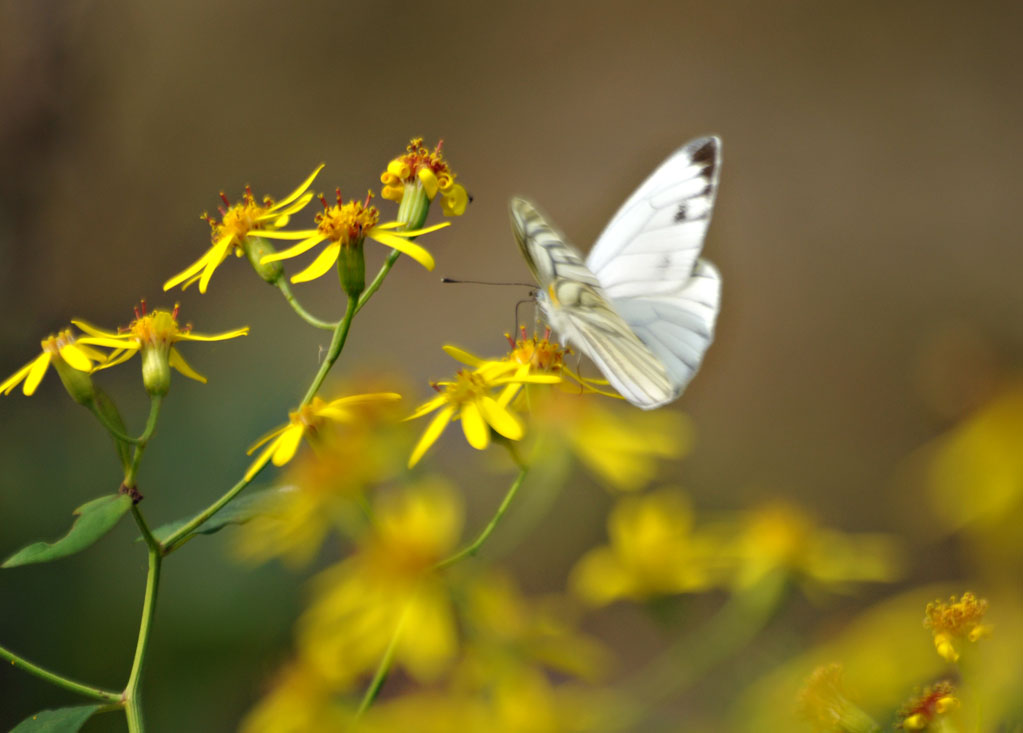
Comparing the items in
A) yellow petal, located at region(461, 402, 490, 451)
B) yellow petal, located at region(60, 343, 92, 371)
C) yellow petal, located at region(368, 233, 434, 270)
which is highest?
yellow petal, located at region(368, 233, 434, 270)

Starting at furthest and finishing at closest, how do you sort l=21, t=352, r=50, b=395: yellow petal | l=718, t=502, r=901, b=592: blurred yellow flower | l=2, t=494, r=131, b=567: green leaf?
l=718, t=502, r=901, b=592: blurred yellow flower
l=21, t=352, r=50, b=395: yellow petal
l=2, t=494, r=131, b=567: green leaf

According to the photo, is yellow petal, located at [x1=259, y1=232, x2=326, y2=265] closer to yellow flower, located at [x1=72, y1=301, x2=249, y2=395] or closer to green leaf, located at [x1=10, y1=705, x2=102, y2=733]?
yellow flower, located at [x1=72, y1=301, x2=249, y2=395]

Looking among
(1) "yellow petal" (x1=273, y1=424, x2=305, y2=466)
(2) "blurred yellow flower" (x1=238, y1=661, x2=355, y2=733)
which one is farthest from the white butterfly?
(2) "blurred yellow flower" (x1=238, y1=661, x2=355, y2=733)

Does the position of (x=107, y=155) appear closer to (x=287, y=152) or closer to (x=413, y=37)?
(x=287, y=152)

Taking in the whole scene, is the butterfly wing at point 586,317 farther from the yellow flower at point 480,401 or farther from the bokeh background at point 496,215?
the bokeh background at point 496,215

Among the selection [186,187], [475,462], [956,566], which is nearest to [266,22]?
[186,187]

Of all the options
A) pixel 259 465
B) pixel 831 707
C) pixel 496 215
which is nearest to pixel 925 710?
pixel 831 707

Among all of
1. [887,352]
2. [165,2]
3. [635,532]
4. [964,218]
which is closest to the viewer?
[635,532]
